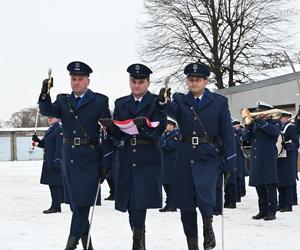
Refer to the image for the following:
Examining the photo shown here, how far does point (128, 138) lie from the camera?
6.20 m

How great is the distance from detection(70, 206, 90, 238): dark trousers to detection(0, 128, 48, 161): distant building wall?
27190 millimetres

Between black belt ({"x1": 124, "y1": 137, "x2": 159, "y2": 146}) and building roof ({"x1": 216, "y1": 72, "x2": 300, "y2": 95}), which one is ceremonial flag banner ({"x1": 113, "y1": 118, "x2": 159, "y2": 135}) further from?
building roof ({"x1": 216, "y1": 72, "x2": 300, "y2": 95})

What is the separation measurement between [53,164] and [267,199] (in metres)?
3.72

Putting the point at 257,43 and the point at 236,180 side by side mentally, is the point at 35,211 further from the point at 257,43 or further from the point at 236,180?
the point at 257,43

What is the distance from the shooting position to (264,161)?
9.89 metres

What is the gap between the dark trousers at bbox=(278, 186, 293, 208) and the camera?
35.2 feet

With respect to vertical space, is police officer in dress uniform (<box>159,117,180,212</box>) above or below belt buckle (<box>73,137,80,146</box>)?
below

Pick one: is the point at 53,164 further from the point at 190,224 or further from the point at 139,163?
the point at 190,224

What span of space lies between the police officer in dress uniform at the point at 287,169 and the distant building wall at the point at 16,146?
23.9 metres

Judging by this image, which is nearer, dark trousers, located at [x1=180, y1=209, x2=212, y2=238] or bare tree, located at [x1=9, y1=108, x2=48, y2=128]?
dark trousers, located at [x1=180, y1=209, x2=212, y2=238]

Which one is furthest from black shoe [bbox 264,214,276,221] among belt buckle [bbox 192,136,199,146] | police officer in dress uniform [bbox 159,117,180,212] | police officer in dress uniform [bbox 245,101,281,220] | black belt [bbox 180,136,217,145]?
belt buckle [bbox 192,136,199,146]

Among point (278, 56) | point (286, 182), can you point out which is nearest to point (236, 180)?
point (286, 182)

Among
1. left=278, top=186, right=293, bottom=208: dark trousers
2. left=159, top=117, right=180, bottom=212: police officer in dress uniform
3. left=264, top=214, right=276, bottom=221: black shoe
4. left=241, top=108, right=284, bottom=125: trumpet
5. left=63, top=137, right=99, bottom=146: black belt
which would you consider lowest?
left=264, top=214, right=276, bottom=221: black shoe

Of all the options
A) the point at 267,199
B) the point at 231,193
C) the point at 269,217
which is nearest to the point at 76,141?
the point at 269,217
